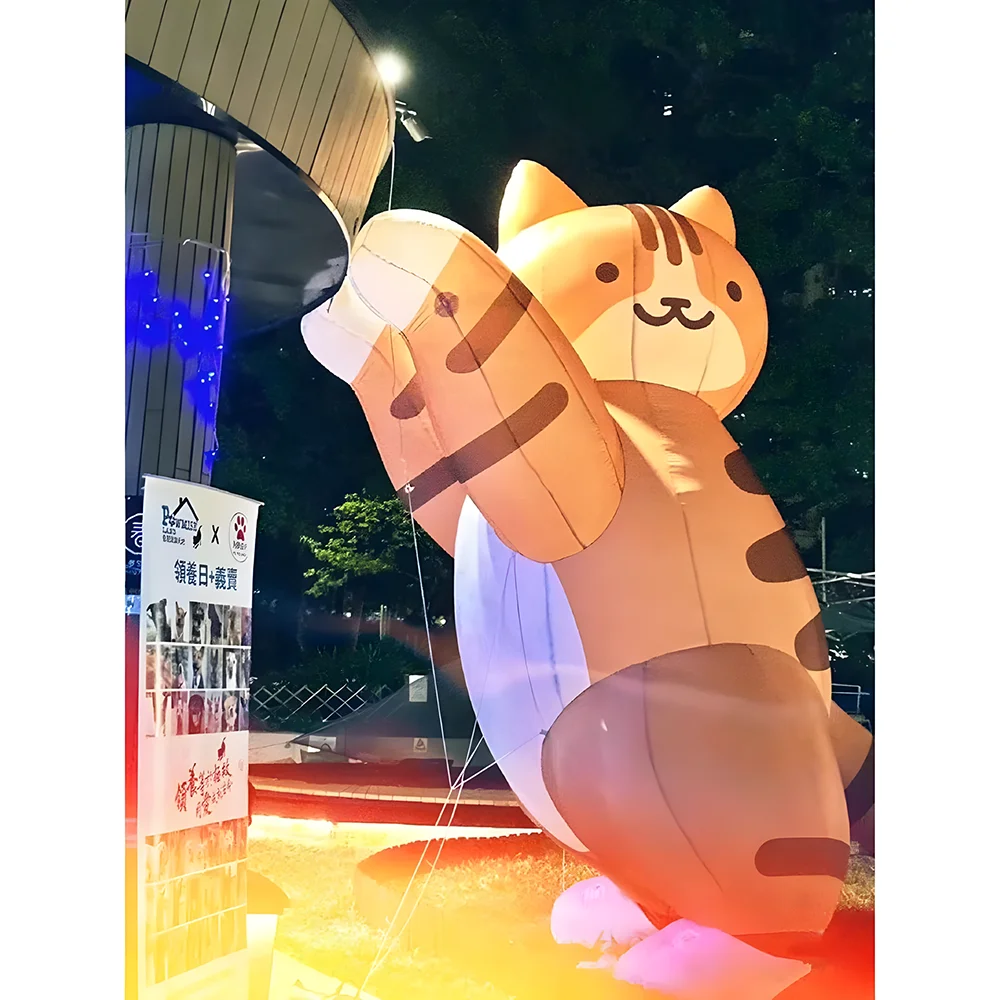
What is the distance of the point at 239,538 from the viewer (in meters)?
2.36

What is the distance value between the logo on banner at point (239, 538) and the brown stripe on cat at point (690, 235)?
94 cm

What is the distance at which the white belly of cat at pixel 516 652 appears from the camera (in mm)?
2105

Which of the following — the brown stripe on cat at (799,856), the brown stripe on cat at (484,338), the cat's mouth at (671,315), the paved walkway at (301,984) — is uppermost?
the cat's mouth at (671,315)

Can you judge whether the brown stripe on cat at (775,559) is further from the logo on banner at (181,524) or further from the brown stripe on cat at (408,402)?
the logo on banner at (181,524)

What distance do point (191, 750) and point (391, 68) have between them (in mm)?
1292

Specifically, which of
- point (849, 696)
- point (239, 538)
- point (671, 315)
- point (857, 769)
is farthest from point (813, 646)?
point (239, 538)

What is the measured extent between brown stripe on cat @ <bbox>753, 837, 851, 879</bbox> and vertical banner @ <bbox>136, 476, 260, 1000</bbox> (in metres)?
0.94

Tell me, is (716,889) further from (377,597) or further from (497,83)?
(497,83)

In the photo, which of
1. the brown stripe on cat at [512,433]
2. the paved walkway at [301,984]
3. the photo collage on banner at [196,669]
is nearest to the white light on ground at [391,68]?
the brown stripe on cat at [512,433]

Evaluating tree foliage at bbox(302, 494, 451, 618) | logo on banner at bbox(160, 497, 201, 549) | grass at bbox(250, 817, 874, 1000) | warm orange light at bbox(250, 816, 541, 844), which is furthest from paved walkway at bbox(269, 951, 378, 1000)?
logo on banner at bbox(160, 497, 201, 549)

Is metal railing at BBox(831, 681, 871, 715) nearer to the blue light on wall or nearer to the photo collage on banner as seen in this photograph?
the photo collage on banner

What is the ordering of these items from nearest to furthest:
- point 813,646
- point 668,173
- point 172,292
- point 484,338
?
point 484,338 → point 813,646 → point 668,173 → point 172,292

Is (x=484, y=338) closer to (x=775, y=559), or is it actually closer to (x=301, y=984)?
(x=775, y=559)
